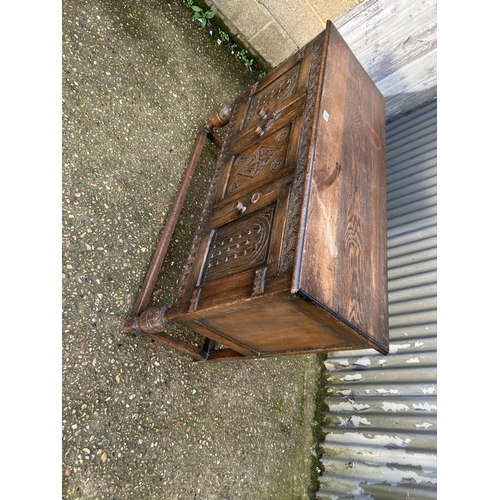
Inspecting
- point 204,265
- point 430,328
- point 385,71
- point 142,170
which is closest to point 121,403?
point 204,265

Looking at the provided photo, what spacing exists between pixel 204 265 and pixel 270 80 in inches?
53.9

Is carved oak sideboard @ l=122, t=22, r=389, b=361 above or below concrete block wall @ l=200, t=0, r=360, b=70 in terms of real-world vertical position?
below

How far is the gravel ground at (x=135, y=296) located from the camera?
193cm

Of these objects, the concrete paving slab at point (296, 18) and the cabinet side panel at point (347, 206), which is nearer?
the cabinet side panel at point (347, 206)

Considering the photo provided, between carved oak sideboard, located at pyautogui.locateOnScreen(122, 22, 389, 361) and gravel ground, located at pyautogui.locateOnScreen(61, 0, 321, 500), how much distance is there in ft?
0.59

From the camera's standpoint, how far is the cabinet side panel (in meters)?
1.55

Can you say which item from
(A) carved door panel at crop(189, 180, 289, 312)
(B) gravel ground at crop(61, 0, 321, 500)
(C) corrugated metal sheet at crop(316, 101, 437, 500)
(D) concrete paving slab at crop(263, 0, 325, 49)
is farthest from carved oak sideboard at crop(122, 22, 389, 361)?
(D) concrete paving slab at crop(263, 0, 325, 49)

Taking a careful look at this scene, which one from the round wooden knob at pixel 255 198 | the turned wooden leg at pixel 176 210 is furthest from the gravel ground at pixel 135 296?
the round wooden knob at pixel 255 198

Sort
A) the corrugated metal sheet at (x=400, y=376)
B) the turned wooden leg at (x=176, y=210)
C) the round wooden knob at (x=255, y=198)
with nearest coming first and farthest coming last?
the round wooden knob at (x=255, y=198) < the turned wooden leg at (x=176, y=210) < the corrugated metal sheet at (x=400, y=376)

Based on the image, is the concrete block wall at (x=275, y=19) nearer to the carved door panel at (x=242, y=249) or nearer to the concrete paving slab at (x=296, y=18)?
the concrete paving slab at (x=296, y=18)

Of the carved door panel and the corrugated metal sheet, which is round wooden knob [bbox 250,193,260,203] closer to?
the carved door panel

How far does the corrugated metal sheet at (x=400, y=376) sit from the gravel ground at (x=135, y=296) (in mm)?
352

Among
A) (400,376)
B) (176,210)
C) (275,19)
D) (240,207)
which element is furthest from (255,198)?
(275,19)

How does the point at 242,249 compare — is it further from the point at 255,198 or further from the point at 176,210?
the point at 176,210
